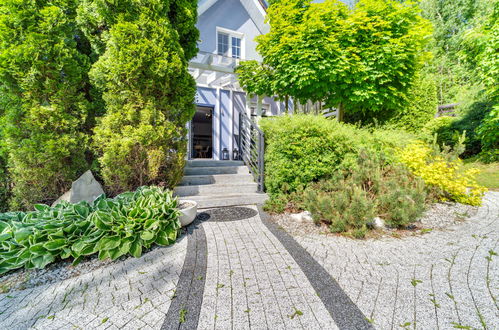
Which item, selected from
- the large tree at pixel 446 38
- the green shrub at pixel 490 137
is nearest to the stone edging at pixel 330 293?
the green shrub at pixel 490 137

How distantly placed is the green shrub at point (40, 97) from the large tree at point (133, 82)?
1.19 feet

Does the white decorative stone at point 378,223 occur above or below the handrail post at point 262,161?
below

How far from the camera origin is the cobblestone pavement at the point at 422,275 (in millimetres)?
1603

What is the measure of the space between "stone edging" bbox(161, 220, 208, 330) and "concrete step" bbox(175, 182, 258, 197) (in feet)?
5.72

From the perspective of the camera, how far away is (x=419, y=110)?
8031 mm

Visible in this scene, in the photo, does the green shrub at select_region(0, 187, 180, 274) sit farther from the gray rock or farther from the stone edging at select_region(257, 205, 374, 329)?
the stone edging at select_region(257, 205, 374, 329)

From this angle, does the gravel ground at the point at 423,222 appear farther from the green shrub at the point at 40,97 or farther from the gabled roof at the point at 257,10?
the gabled roof at the point at 257,10

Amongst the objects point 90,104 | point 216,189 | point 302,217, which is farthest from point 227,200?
point 90,104

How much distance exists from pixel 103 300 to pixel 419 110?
10233 mm

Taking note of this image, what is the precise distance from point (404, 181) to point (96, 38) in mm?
6135

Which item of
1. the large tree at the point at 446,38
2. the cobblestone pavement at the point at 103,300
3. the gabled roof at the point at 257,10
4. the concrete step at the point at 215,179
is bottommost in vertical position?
the cobblestone pavement at the point at 103,300

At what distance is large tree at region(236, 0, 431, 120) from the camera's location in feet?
17.8

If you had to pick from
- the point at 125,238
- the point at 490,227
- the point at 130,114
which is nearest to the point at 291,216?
the point at 125,238

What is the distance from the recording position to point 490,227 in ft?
10.6
